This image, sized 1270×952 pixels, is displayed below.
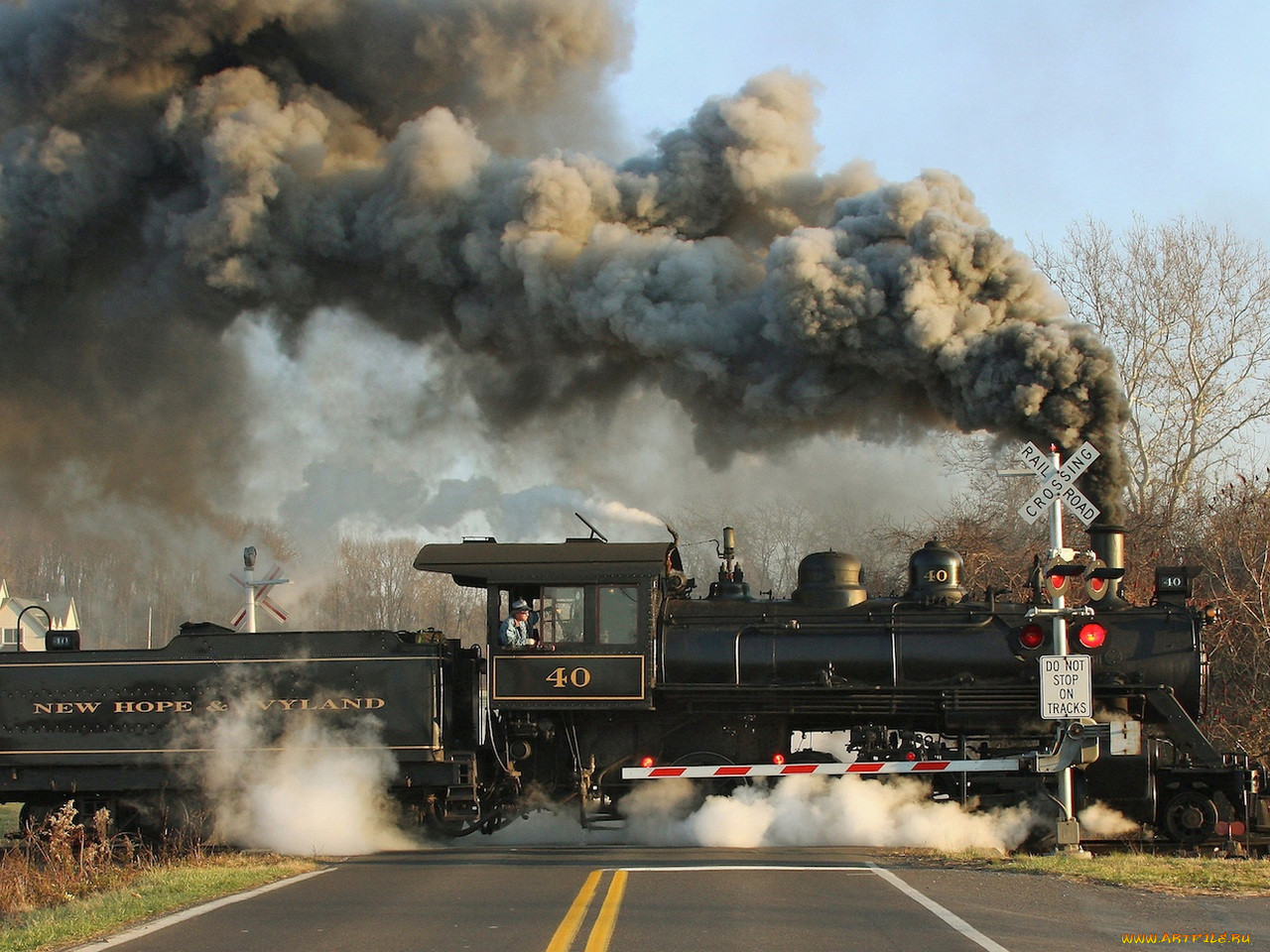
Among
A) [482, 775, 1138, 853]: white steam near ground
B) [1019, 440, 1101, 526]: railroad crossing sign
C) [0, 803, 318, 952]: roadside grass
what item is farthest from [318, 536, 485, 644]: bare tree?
[1019, 440, 1101, 526]: railroad crossing sign

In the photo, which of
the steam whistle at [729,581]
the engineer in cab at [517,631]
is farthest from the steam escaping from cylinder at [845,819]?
the engineer in cab at [517,631]

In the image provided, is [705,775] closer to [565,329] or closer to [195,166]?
[565,329]

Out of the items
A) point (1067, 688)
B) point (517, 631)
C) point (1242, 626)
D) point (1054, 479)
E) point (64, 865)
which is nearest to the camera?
point (64, 865)

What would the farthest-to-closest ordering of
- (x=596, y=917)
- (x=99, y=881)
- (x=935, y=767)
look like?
1. (x=935, y=767)
2. (x=99, y=881)
3. (x=596, y=917)

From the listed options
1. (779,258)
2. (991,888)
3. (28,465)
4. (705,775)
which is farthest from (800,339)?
(28,465)

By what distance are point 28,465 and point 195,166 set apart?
671 centimetres

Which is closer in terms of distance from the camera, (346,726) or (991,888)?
(991,888)

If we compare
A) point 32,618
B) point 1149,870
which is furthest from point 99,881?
point 32,618

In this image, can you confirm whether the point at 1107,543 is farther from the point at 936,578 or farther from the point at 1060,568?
the point at 936,578

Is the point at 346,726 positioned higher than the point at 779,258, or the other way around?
the point at 779,258

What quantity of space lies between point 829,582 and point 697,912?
638 centimetres

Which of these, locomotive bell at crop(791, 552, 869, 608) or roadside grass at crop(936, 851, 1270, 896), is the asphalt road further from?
locomotive bell at crop(791, 552, 869, 608)

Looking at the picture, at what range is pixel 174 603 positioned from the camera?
28922mm

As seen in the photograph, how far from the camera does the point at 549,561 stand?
1363cm
